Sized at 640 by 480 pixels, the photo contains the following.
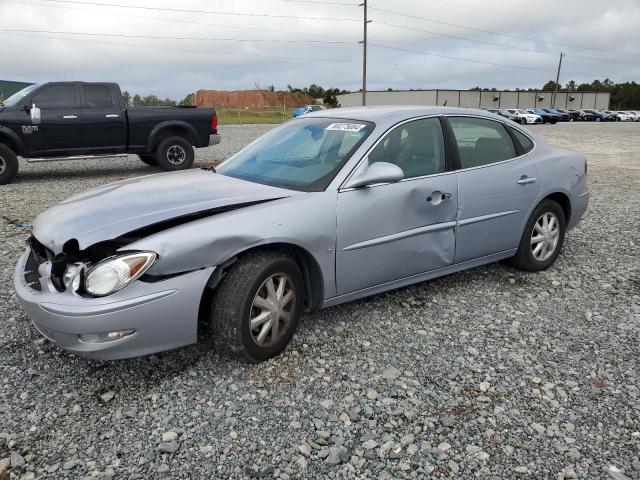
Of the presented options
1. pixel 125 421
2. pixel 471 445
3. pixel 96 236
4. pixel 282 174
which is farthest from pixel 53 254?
pixel 471 445

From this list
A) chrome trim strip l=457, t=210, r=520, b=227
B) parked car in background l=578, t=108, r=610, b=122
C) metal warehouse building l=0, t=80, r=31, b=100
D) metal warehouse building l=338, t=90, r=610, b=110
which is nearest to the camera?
chrome trim strip l=457, t=210, r=520, b=227

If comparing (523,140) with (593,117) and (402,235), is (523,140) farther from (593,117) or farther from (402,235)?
(593,117)

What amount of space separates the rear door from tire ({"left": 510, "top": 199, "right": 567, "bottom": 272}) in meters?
0.12

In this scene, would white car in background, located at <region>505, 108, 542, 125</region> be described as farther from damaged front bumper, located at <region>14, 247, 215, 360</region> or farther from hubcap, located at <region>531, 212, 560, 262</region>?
damaged front bumper, located at <region>14, 247, 215, 360</region>

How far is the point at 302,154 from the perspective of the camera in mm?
3898

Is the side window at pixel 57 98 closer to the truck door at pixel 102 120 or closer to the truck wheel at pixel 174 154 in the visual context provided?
the truck door at pixel 102 120

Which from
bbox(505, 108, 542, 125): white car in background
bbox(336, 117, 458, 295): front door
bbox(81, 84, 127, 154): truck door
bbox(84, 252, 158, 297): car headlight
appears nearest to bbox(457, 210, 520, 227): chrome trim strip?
bbox(336, 117, 458, 295): front door

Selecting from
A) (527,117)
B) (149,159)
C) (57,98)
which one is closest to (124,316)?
(57,98)

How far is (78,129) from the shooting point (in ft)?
33.3

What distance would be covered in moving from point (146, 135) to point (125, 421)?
904 centimetres

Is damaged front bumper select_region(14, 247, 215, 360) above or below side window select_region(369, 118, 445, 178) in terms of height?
below

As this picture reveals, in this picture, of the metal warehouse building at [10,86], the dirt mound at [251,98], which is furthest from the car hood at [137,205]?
the dirt mound at [251,98]

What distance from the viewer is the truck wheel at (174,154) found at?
10.9m

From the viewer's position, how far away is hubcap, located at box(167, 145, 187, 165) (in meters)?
11.1
